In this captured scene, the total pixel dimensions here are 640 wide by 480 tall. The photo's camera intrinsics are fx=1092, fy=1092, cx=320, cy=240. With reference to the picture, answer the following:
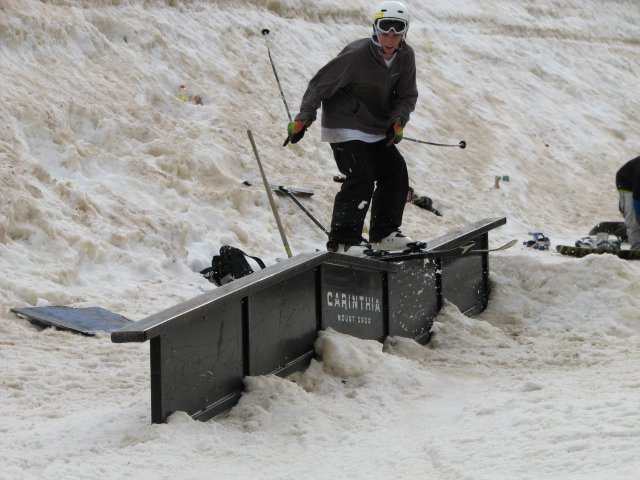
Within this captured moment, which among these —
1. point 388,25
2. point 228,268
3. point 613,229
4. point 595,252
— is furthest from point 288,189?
point 613,229

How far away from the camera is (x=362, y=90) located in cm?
722

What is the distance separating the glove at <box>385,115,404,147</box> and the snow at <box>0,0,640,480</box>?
4.28 ft

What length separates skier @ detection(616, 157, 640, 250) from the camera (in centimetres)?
1251

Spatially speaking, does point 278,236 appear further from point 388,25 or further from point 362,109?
point 388,25

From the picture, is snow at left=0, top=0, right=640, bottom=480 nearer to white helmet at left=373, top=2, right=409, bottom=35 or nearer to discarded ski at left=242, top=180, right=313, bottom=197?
discarded ski at left=242, top=180, right=313, bottom=197

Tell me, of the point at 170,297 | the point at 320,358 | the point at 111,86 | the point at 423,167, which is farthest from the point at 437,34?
the point at 320,358

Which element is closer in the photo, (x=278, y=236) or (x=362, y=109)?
(x=362, y=109)

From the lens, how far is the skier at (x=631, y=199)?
1251 centimetres

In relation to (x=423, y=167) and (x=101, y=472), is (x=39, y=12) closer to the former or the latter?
(x=423, y=167)

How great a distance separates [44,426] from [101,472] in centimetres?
81

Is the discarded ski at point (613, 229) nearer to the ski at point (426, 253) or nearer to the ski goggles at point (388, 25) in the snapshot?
the ski at point (426, 253)

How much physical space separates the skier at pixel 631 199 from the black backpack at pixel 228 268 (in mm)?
5330

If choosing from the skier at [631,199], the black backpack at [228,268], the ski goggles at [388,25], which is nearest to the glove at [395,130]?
the ski goggles at [388,25]

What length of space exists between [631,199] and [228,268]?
6.01m
